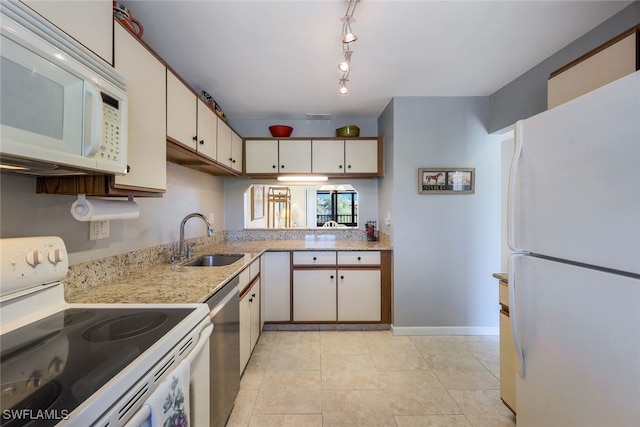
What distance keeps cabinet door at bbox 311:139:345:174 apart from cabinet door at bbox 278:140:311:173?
68 mm

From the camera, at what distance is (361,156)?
300 centimetres

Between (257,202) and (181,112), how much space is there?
185 centimetres

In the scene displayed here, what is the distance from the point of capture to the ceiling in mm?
1452

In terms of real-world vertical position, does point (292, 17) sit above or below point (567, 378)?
above

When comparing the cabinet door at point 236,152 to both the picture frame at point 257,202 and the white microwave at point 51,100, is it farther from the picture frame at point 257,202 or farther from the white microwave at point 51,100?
the white microwave at point 51,100

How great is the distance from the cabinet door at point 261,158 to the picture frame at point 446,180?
163 centimetres

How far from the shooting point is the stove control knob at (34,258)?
0.92 metres

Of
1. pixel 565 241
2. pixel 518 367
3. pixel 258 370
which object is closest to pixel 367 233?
pixel 258 370

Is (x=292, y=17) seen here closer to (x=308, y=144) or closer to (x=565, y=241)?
(x=308, y=144)

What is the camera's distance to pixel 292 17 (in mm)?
1503

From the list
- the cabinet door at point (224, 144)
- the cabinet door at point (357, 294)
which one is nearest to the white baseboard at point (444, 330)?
the cabinet door at point (357, 294)

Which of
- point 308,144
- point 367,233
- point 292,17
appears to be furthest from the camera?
point 367,233

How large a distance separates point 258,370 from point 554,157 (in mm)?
2310

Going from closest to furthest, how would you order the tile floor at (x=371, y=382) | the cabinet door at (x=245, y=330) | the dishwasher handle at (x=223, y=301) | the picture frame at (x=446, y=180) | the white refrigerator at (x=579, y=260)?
the white refrigerator at (x=579, y=260) < the dishwasher handle at (x=223, y=301) < the tile floor at (x=371, y=382) < the cabinet door at (x=245, y=330) < the picture frame at (x=446, y=180)
